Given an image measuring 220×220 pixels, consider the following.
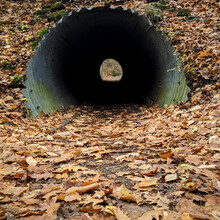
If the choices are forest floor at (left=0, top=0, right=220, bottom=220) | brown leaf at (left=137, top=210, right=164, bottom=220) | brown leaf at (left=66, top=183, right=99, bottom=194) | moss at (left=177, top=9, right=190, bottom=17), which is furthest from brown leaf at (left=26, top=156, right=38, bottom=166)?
moss at (left=177, top=9, right=190, bottom=17)

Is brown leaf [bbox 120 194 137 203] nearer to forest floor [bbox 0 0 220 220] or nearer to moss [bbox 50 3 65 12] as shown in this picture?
forest floor [bbox 0 0 220 220]

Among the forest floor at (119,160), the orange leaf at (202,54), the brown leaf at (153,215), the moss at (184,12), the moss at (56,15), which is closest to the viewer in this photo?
the brown leaf at (153,215)

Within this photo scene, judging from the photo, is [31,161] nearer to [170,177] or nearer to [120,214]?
[120,214]

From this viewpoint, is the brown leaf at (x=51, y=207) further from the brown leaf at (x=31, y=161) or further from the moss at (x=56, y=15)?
the moss at (x=56, y=15)

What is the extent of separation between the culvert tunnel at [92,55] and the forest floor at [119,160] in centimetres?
35

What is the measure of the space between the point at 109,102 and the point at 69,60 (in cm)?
210

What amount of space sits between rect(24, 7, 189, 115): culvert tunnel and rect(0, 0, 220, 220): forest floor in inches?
13.7

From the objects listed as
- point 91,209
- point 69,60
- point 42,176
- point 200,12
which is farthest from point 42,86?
point 200,12

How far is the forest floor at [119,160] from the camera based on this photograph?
1315 mm

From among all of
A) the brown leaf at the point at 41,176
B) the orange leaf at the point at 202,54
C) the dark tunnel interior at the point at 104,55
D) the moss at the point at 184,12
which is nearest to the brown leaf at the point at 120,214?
the brown leaf at the point at 41,176

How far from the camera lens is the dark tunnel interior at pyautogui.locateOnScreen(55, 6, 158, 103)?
19.1 ft

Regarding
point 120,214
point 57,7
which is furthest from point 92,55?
point 120,214

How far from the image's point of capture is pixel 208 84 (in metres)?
3.97

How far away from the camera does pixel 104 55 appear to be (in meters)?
9.22
